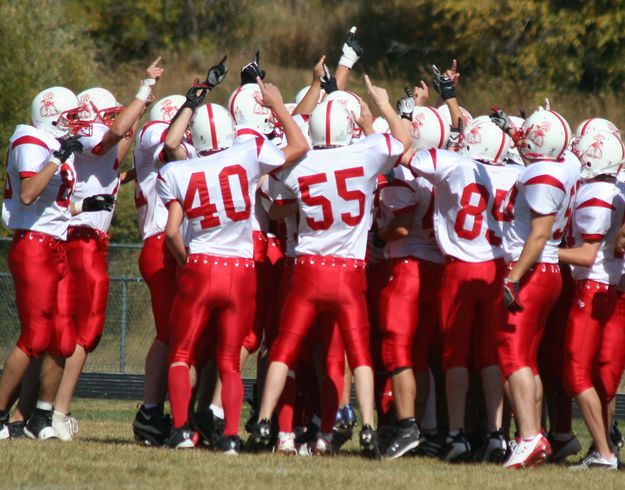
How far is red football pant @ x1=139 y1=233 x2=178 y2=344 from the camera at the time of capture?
927 cm

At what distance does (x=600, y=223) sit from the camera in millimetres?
8445

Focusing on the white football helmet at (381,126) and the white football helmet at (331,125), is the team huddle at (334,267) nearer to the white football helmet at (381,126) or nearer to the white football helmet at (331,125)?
the white football helmet at (331,125)

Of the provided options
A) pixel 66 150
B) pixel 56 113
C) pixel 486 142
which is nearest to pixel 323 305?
pixel 486 142

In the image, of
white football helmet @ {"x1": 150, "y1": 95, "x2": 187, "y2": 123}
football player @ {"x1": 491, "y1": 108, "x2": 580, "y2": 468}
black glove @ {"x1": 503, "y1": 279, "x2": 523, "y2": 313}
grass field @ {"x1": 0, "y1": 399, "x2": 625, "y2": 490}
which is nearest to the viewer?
grass field @ {"x1": 0, "y1": 399, "x2": 625, "y2": 490}

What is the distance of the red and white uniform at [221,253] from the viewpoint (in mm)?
8258

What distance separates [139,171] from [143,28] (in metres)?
22.0

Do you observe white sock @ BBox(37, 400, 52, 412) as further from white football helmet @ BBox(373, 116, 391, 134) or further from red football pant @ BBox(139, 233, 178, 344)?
white football helmet @ BBox(373, 116, 391, 134)

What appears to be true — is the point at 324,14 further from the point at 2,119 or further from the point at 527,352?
the point at 527,352

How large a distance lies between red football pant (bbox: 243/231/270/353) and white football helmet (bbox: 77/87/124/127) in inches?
54.7

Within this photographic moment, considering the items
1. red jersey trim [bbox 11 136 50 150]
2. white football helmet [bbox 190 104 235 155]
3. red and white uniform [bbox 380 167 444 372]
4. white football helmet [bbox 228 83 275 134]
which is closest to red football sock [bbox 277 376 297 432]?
red and white uniform [bbox 380 167 444 372]

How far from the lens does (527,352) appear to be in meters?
8.32

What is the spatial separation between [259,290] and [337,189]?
1129 mm

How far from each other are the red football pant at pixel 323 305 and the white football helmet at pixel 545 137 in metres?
1.32

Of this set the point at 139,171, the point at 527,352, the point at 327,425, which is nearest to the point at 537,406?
the point at 527,352
